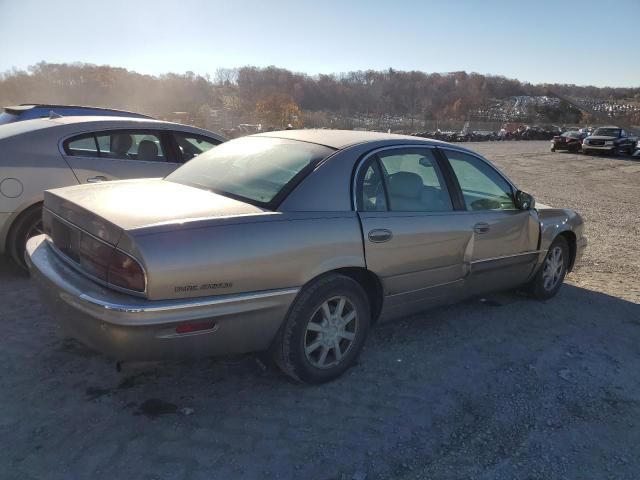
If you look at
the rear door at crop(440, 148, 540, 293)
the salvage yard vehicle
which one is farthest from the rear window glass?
the rear door at crop(440, 148, 540, 293)

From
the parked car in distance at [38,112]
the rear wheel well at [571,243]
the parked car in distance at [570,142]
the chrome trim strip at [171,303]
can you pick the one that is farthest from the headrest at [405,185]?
the parked car in distance at [570,142]

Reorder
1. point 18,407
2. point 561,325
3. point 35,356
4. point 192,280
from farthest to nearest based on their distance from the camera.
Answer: point 561,325 < point 35,356 < point 18,407 < point 192,280

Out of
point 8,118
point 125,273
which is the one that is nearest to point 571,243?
point 125,273

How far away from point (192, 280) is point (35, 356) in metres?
1.59

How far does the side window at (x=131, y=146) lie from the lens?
5.23 meters

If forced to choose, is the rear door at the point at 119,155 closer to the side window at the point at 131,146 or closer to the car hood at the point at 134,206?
the side window at the point at 131,146

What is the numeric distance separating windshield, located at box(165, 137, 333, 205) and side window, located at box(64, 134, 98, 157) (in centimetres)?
174

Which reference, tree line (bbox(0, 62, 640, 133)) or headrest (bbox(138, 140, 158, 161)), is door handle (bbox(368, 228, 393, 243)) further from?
tree line (bbox(0, 62, 640, 133))

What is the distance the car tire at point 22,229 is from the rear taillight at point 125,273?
2531 millimetres

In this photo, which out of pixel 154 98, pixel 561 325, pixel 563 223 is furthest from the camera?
pixel 154 98

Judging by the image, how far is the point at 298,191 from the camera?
3035 mm

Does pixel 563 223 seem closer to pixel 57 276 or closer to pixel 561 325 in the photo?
pixel 561 325

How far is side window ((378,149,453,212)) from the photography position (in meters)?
3.58

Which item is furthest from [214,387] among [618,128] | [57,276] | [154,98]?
[154,98]
